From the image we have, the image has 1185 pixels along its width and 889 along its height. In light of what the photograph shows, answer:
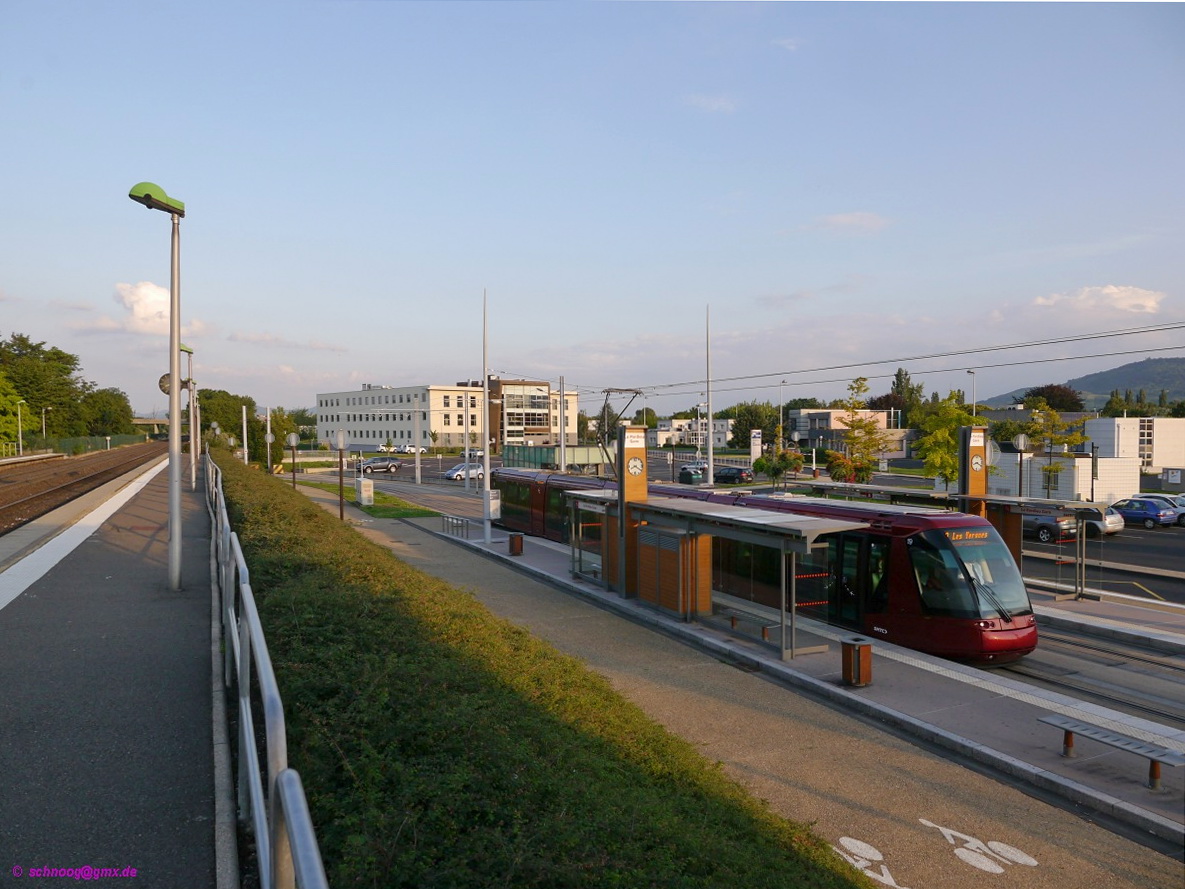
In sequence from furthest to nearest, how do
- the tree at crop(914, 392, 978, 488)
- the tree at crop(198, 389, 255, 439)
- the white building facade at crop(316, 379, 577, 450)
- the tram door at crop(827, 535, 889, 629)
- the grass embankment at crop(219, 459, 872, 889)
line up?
the white building facade at crop(316, 379, 577, 450) → the tree at crop(198, 389, 255, 439) → the tree at crop(914, 392, 978, 488) → the tram door at crop(827, 535, 889, 629) → the grass embankment at crop(219, 459, 872, 889)

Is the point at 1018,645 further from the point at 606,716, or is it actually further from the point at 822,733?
the point at 606,716

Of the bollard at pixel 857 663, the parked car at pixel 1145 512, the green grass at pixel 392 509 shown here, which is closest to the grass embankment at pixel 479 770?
the bollard at pixel 857 663

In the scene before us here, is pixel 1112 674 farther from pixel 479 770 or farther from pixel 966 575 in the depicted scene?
pixel 479 770

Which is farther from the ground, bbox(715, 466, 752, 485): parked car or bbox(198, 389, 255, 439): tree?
bbox(198, 389, 255, 439): tree

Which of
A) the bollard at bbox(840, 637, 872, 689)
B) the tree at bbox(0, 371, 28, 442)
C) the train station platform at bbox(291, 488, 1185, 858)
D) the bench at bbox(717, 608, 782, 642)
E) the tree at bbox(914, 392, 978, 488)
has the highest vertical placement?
the tree at bbox(0, 371, 28, 442)

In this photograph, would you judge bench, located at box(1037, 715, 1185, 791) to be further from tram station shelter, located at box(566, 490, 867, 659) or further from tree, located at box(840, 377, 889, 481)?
tree, located at box(840, 377, 889, 481)

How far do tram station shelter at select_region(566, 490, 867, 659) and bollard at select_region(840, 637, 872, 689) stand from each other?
1419 millimetres

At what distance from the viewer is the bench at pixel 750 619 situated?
45.6 feet

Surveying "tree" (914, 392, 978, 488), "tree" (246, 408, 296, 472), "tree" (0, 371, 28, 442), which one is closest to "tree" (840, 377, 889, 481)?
"tree" (914, 392, 978, 488)

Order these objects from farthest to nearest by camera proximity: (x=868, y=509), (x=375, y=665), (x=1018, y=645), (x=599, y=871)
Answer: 1. (x=868, y=509)
2. (x=1018, y=645)
3. (x=375, y=665)
4. (x=599, y=871)

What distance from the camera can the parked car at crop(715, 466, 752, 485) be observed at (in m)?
55.2

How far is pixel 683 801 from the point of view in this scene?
597 cm

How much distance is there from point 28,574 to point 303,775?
434 inches

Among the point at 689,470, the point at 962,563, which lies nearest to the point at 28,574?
the point at 962,563
